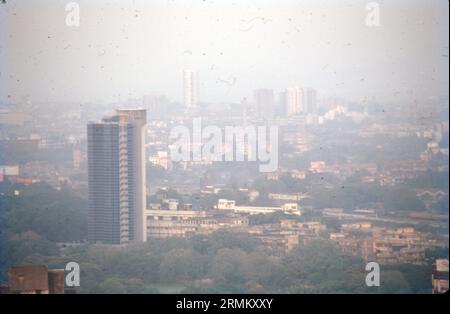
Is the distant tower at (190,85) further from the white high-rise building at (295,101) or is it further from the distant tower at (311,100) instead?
the distant tower at (311,100)

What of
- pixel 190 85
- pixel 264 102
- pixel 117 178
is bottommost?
pixel 117 178

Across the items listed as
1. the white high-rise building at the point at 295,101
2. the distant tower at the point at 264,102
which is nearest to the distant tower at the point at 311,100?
the white high-rise building at the point at 295,101

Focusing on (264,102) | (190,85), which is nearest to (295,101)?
(264,102)

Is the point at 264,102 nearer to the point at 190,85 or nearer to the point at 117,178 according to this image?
the point at 190,85

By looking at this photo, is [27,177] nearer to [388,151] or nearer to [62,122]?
[62,122]

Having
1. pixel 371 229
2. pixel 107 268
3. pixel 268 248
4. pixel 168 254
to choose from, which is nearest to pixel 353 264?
pixel 371 229

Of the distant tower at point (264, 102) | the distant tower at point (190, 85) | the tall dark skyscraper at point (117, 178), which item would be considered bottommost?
the tall dark skyscraper at point (117, 178)

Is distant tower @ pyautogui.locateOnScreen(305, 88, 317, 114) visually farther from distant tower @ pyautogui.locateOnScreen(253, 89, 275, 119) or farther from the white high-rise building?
distant tower @ pyautogui.locateOnScreen(253, 89, 275, 119)

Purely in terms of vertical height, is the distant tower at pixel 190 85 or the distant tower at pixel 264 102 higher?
the distant tower at pixel 190 85

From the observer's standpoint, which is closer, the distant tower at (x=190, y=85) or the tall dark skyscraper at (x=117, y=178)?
the distant tower at (x=190, y=85)
